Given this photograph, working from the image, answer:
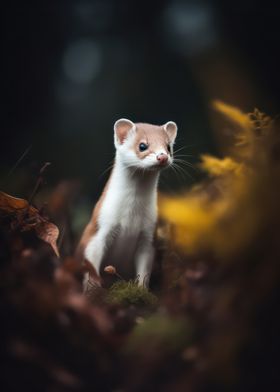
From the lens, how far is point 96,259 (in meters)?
3.36

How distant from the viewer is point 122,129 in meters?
3.44

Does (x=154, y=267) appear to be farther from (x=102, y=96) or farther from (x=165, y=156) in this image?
(x=102, y=96)

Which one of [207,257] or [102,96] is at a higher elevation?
[102,96]

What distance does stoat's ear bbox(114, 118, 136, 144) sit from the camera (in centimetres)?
341

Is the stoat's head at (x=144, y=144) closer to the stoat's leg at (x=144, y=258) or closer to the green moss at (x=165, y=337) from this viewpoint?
the stoat's leg at (x=144, y=258)

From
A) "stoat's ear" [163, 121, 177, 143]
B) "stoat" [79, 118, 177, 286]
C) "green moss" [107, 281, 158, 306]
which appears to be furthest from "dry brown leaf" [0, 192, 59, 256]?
"stoat's ear" [163, 121, 177, 143]

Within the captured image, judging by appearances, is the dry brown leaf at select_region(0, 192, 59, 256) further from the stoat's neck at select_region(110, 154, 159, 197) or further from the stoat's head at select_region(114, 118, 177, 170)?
the stoat's neck at select_region(110, 154, 159, 197)

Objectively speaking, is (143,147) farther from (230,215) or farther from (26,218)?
(230,215)

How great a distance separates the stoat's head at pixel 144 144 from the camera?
10.4 feet

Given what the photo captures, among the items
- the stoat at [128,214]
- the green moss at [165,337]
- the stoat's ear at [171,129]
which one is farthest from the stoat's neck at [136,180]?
the green moss at [165,337]

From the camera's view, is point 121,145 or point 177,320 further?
point 121,145

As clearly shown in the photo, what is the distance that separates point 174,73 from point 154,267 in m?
4.15

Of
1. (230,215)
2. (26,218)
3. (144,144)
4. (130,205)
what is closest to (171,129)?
(144,144)

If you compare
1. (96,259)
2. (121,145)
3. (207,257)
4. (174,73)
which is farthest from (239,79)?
(207,257)
